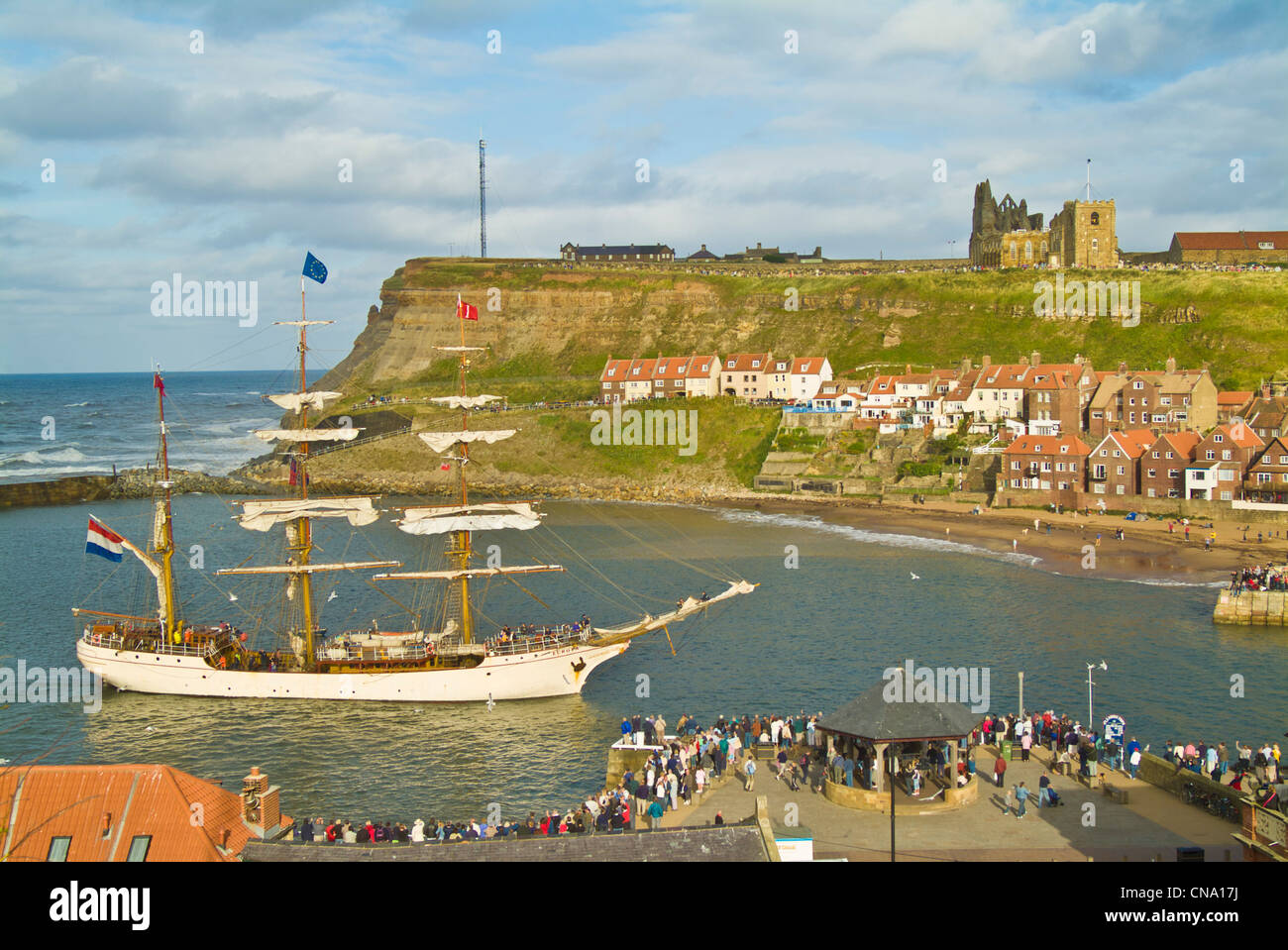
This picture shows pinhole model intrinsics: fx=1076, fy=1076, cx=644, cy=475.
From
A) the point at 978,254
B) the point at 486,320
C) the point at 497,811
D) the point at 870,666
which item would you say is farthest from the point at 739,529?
the point at 978,254

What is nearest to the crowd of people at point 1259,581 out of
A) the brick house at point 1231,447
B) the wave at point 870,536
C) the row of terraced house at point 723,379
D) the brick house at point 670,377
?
the wave at point 870,536

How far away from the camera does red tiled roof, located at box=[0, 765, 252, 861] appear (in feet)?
61.6

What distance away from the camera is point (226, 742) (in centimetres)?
3881

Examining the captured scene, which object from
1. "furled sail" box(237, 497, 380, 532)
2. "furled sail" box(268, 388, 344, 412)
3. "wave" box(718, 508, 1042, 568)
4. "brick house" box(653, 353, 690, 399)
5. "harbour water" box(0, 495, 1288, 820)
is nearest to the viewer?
"harbour water" box(0, 495, 1288, 820)

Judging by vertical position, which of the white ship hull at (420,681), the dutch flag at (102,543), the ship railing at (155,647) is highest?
the dutch flag at (102,543)

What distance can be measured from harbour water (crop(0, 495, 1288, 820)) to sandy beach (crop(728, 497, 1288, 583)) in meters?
3.18

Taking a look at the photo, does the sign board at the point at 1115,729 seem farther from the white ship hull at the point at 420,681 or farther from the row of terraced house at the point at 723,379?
the row of terraced house at the point at 723,379

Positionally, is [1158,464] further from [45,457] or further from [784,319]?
[45,457]

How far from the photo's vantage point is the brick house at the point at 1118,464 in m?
77.8

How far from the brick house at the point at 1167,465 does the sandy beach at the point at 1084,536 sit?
3115 millimetres

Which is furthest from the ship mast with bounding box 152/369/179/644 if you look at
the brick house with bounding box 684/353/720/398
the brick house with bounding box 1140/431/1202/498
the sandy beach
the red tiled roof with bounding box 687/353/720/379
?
the red tiled roof with bounding box 687/353/720/379

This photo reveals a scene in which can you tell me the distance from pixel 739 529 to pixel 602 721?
135ft

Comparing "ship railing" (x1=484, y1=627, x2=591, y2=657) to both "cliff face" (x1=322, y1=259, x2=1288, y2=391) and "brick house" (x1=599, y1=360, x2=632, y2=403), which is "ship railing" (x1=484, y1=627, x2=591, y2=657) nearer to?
"brick house" (x1=599, y1=360, x2=632, y2=403)

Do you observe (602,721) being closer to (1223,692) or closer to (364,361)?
(1223,692)
